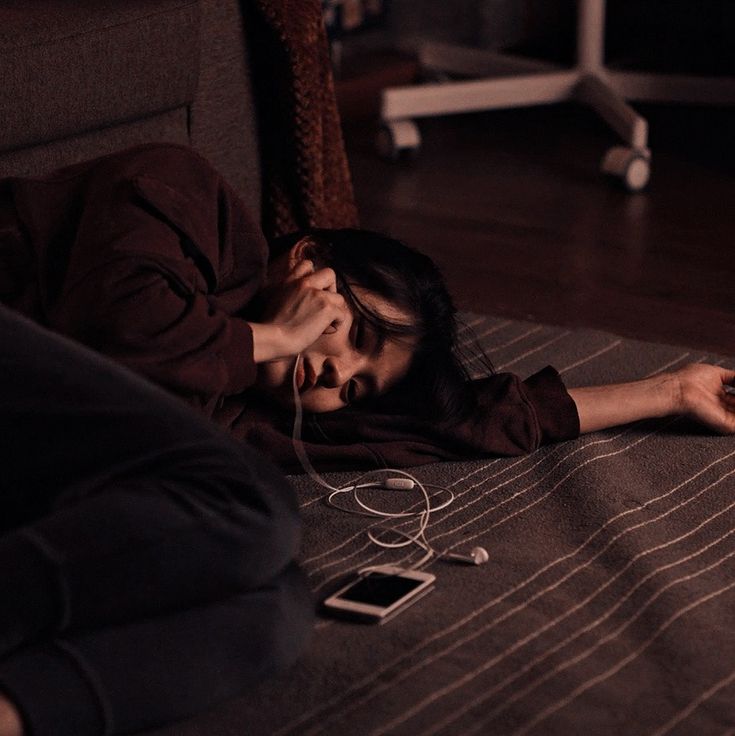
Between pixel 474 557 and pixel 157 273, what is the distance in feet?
1.29

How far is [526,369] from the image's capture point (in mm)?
1733

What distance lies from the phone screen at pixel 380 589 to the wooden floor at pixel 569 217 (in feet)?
2.62

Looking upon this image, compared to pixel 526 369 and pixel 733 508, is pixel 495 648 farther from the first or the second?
pixel 526 369

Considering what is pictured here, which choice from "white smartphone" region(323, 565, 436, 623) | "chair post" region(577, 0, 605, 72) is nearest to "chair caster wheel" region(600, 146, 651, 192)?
"chair post" region(577, 0, 605, 72)

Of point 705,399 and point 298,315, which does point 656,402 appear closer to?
point 705,399

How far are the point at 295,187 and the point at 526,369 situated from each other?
48cm

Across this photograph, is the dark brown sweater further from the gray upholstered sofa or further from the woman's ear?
the gray upholstered sofa

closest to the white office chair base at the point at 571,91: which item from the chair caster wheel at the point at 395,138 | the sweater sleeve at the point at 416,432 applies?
the chair caster wheel at the point at 395,138

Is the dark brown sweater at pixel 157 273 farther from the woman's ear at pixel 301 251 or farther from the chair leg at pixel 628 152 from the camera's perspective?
the chair leg at pixel 628 152

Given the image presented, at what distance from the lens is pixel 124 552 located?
3.26ft

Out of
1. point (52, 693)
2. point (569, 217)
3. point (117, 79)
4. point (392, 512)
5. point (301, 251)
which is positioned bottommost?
point (569, 217)

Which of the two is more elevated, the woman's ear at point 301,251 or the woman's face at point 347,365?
the woman's ear at point 301,251

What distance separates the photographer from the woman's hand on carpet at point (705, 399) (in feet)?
5.00

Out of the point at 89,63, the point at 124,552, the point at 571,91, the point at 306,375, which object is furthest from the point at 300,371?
the point at 571,91
